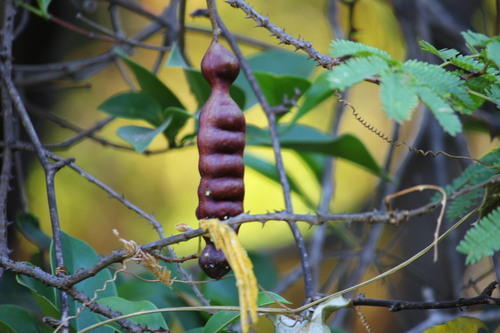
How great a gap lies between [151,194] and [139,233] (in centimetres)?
22

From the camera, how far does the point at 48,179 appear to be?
0.91m

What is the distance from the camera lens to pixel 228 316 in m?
0.79

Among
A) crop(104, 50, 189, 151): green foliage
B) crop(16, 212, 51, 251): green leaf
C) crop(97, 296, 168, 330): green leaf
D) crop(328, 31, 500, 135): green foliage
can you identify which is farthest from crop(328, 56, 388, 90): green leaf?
crop(16, 212, 51, 251): green leaf

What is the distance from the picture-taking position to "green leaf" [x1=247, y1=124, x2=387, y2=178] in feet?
4.46

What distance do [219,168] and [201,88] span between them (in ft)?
1.58

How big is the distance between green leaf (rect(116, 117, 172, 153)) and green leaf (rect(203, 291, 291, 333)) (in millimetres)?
308

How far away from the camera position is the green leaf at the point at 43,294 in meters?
0.81

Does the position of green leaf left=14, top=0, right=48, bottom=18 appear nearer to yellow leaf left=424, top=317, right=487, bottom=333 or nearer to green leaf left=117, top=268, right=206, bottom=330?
green leaf left=117, top=268, right=206, bottom=330

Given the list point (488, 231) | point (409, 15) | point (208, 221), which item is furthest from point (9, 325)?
point (409, 15)

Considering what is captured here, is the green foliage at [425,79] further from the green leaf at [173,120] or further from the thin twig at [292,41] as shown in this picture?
the green leaf at [173,120]

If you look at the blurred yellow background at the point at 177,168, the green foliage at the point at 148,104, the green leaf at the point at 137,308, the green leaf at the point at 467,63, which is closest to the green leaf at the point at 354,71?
the green leaf at the point at 467,63

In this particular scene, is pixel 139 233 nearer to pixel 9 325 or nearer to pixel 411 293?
pixel 411 293

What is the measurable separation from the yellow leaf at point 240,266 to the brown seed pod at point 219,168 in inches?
2.8

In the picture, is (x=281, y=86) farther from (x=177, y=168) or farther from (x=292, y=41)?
(x=177, y=168)
